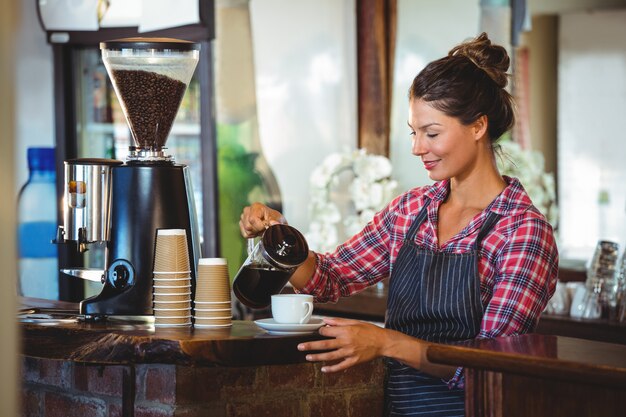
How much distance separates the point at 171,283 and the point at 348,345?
1.50 feet

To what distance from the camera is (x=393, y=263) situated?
2.23 meters

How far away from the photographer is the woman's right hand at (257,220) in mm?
2146

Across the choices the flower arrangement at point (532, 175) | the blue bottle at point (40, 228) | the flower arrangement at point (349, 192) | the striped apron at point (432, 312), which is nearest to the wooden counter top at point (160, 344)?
the striped apron at point (432, 312)

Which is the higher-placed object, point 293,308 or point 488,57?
point 488,57

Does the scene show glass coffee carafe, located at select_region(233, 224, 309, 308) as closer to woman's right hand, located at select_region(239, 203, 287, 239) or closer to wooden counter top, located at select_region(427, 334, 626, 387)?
woman's right hand, located at select_region(239, 203, 287, 239)

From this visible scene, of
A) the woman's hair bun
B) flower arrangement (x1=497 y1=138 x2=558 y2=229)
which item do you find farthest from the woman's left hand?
flower arrangement (x1=497 y1=138 x2=558 y2=229)

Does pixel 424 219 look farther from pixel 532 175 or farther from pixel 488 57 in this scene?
pixel 532 175

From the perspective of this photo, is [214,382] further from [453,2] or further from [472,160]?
[453,2]

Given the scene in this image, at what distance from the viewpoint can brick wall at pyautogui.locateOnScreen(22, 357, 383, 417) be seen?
6.48 ft

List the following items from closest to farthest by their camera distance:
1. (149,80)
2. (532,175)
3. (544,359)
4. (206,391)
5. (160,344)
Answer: (544,359)
(160,344)
(206,391)
(149,80)
(532,175)

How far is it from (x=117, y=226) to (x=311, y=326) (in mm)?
558

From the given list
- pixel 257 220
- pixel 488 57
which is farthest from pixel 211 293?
pixel 488 57

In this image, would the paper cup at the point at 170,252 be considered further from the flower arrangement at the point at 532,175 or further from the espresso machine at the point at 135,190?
the flower arrangement at the point at 532,175

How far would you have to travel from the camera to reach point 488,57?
212 centimetres
